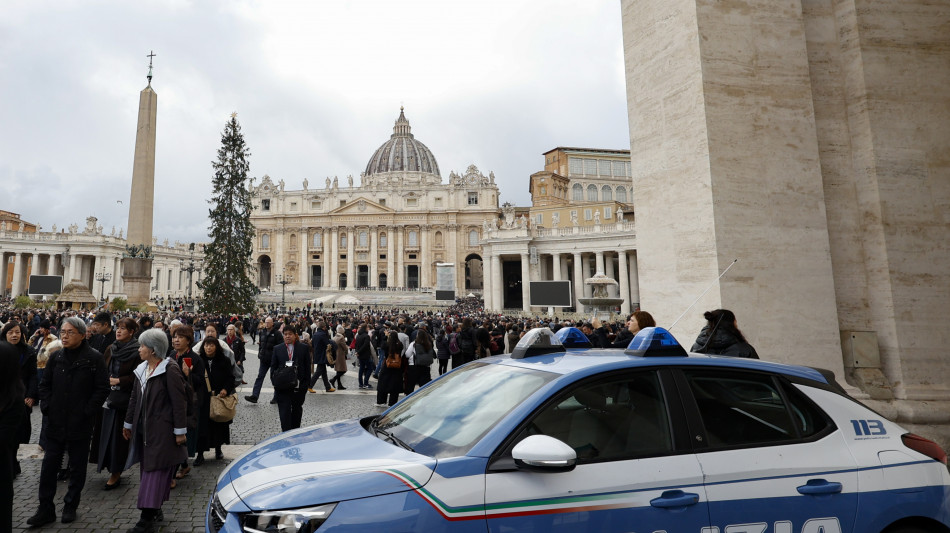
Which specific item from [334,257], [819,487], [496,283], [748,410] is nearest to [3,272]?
[334,257]

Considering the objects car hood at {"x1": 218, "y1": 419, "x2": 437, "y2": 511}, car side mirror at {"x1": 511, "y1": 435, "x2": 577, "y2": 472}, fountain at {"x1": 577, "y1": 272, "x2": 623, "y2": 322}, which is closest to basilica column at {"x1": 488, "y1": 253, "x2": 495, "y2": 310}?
fountain at {"x1": 577, "y1": 272, "x2": 623, "y2": 322}

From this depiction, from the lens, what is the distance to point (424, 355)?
30.9ft

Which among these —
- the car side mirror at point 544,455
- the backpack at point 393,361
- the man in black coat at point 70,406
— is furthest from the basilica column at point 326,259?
the car side mirror at point 544,455

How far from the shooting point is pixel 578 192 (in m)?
60.4

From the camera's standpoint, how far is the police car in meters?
1.91

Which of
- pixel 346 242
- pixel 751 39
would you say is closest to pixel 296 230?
Answer: pixel 346 242

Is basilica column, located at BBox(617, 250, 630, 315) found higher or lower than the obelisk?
lower

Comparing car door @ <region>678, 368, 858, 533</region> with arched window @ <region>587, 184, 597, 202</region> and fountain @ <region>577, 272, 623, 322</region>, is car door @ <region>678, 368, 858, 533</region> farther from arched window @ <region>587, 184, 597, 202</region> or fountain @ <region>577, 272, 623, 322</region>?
arched window @ <region>587, 184, 597, 202</region>

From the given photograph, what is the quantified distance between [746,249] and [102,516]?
6.28m

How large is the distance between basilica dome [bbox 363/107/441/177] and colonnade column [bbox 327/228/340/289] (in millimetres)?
20872

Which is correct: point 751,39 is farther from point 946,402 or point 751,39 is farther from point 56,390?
point 56,390

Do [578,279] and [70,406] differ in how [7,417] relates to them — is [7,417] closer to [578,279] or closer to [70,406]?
[70,406]

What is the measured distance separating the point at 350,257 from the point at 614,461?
7263 cm

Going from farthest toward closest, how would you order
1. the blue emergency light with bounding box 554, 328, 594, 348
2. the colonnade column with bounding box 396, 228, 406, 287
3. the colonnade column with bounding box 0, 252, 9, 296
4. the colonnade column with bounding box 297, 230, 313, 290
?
the colonnade column with bounding box 297, 230, 313, 290
the colonnade column with bounding box 396, 228, 406, 287
the colonnade column with bounding box 0, 252, 9, 296
the blue emergency light with bounding box 554, 328, 594, 348
